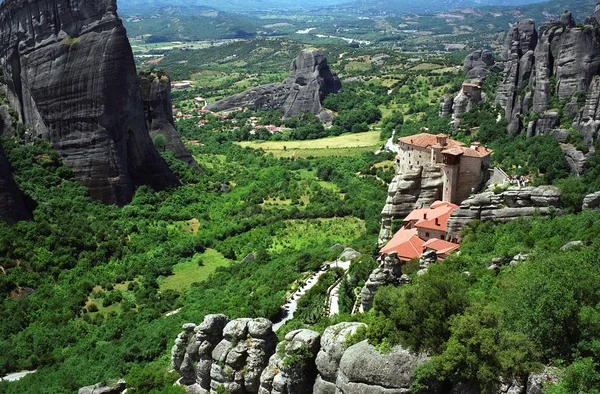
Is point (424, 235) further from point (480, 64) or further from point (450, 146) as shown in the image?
point (480, 64)

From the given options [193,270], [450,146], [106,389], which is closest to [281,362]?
[106,389]

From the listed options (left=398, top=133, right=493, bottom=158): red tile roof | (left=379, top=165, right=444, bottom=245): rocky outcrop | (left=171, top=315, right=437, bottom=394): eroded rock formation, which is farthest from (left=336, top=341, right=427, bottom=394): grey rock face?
(left=398, top=133, right=493, bottom=158): red tile roof

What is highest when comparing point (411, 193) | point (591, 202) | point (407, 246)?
point (591, 202)

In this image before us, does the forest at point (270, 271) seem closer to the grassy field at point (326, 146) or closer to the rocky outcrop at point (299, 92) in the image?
the grassy field at point (326, 146)

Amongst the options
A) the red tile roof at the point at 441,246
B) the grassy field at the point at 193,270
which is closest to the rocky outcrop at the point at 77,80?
the grassy field at the point at 193,270

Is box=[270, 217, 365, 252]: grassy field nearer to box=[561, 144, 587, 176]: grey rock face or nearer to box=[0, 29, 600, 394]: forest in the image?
box=[0, 29, 600, 394]: forest

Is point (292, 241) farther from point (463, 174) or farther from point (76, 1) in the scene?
point (76, 1)
